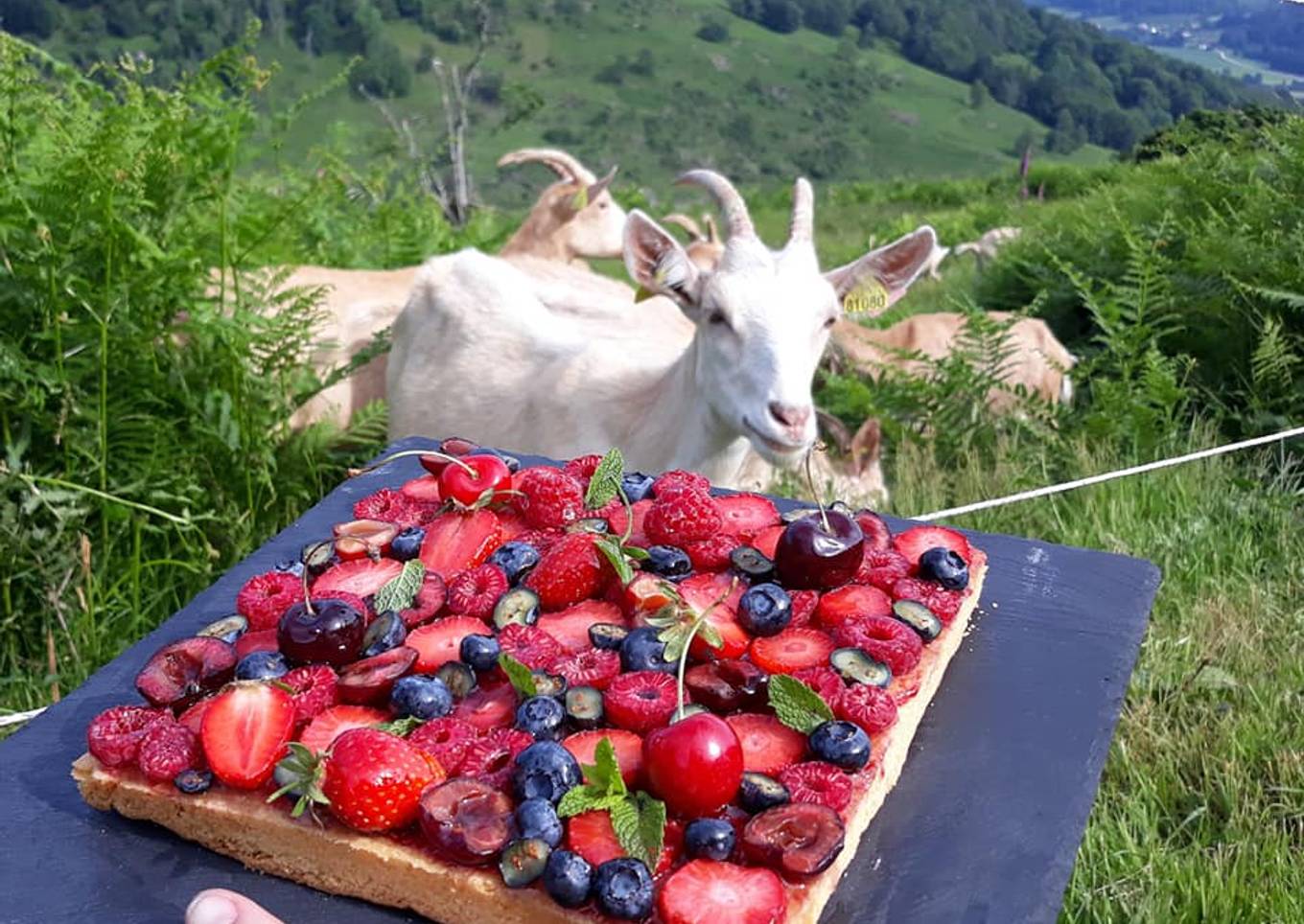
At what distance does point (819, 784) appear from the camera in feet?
7.63

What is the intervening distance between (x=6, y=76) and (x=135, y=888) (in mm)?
3155

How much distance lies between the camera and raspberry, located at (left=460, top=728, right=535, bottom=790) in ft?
7.60

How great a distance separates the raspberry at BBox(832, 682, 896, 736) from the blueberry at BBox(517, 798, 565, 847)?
635 mm

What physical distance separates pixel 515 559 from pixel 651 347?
364cm

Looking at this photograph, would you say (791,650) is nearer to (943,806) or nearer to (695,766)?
(943,806)

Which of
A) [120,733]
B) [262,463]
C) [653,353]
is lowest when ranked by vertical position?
[262,463]

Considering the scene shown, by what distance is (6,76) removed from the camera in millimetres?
4332

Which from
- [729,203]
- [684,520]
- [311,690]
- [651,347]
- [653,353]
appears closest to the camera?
[311,690]

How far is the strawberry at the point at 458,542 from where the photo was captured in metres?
3.11

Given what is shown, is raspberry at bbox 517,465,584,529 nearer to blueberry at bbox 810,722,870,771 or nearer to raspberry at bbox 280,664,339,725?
raspberry at bbox 280,664,339,725

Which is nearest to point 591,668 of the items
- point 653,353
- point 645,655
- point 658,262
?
point 645,655

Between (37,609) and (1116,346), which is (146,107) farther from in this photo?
(1116,346)

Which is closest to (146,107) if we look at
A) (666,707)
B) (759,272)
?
(759,272)

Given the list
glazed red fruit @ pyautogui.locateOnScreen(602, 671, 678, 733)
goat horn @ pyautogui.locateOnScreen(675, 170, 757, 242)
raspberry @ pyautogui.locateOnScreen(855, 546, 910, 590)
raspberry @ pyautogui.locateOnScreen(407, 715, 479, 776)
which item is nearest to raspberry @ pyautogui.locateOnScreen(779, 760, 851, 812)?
glazed red fruit @ pyautogui.locateOnScreen(602, 671, 678, 733)
